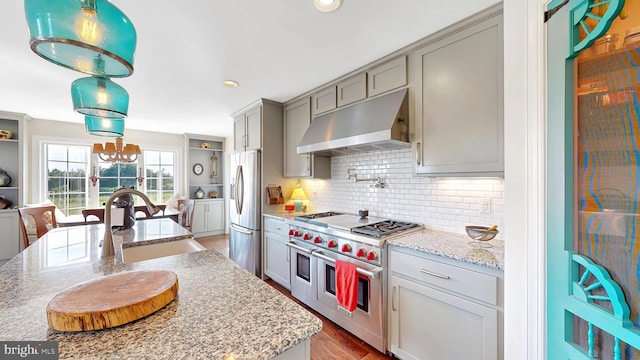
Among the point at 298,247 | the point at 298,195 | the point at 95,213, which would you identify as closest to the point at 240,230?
the point at 298,195

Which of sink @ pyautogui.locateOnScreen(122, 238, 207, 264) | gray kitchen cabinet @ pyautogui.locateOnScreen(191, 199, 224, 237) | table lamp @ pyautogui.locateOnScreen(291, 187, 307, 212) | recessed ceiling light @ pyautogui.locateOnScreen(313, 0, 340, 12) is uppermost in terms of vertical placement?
recessed ceiling light @ pyautogui.locateOnScreen(313, 0, 340, 12)

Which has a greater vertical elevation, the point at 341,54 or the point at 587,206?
the point at 341,54

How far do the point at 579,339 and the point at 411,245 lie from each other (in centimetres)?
88

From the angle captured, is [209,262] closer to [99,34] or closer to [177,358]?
[177,358]

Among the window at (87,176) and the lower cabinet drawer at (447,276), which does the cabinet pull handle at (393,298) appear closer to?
the lower cabinet drawer at (447,276)

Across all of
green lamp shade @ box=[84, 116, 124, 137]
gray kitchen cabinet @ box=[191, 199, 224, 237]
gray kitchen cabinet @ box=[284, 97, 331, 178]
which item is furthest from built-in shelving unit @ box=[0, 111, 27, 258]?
gray kitchen cabinet @ box=[284, 97, 331, 178]

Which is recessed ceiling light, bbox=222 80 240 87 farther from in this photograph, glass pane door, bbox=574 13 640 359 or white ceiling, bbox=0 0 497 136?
glass pane door, bbox=574 13 640 359

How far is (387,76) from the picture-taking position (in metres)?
2.13

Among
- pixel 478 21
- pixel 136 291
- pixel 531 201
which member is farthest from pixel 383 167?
pixel 136 291

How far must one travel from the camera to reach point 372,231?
74.5 inches

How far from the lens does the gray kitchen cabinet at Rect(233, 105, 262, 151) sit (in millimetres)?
3277

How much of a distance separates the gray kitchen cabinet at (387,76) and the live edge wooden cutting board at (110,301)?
206cm

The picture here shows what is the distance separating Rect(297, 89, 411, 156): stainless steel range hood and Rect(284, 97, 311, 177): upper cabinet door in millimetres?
392

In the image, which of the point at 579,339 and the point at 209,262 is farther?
the point at 209,262
